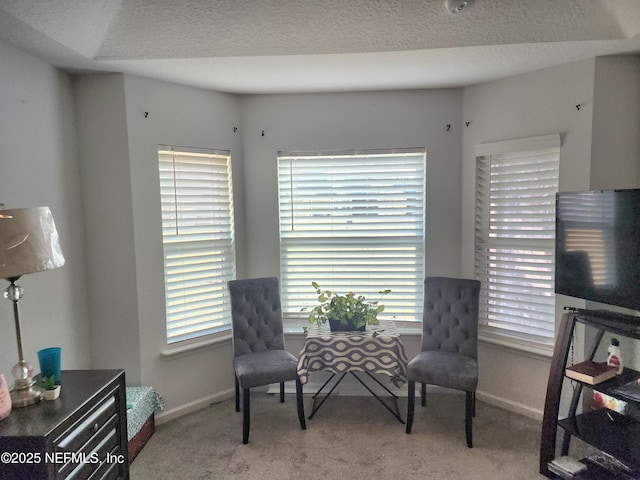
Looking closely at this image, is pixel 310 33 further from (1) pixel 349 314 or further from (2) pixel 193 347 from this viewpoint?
(2) pixel 193 347

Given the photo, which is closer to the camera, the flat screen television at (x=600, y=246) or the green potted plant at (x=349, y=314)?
the flat screen television at (x=600, y=246)

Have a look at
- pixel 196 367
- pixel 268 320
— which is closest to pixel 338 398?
pixel 268 320

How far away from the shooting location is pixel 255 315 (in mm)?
3141

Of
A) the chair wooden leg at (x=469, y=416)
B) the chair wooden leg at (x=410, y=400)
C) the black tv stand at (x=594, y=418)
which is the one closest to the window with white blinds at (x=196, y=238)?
the chair wooden leg at (x=410, y=400)

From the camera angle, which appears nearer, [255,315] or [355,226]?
[255,315]

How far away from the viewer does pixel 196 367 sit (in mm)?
3188

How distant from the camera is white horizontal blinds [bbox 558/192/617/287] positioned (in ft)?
6.75

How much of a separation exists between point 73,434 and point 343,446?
5.53 feet

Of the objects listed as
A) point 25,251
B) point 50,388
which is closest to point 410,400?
point 50,388

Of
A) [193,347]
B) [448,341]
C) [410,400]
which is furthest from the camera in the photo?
[193,347]

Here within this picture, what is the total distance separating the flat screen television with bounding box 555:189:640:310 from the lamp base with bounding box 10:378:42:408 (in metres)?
2.73

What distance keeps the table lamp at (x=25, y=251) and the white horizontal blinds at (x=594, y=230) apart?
260 centimetres

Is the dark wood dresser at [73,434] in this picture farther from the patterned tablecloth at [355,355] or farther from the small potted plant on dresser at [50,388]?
the patterned tablecloth at [355,355]

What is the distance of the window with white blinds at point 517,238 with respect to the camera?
290 centimetres
